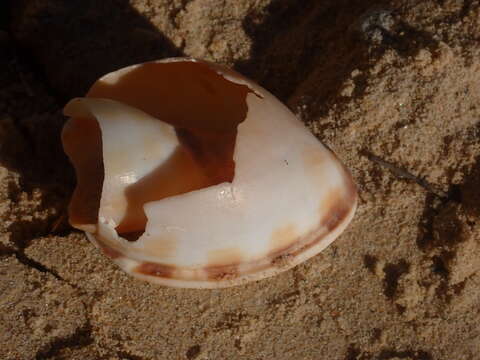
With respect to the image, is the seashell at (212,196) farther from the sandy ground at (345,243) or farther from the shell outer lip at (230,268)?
the sandy ground at (345,243)

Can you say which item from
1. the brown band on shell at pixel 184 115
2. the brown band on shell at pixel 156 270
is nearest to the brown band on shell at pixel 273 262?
the brown band on shell at pixel 156 270

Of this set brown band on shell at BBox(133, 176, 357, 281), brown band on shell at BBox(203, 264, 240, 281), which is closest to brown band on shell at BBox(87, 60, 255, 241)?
brown band on shell at BBox(133, 176, 357, 281)

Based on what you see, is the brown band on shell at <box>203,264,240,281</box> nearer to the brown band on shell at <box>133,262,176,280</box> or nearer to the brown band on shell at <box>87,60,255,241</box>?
the brown band on shell at <box>133,262,176,280</box>

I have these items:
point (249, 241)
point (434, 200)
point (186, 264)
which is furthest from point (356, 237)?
point (186, 264)

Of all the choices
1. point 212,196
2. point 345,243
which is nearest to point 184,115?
point 212,196

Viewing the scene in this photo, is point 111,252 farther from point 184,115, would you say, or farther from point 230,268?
point 184,115
